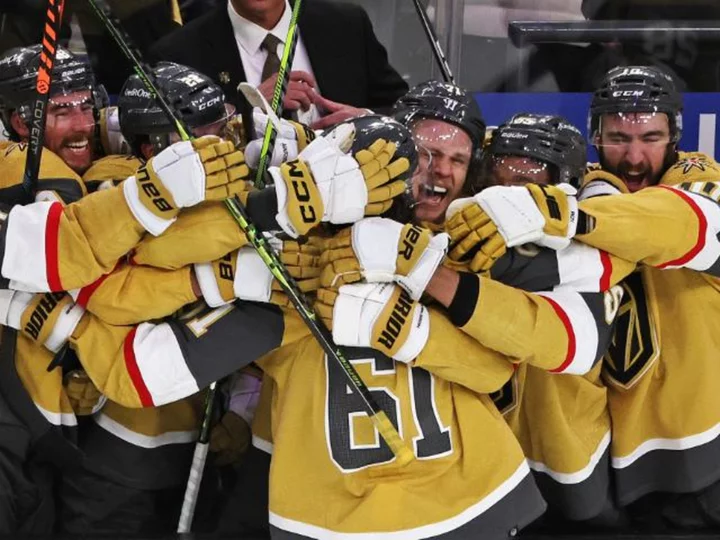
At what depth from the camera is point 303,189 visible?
1.78m

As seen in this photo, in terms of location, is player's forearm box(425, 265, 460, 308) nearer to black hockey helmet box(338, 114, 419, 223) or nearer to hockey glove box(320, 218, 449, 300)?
hockey glove box(320, 218, 449, 300)

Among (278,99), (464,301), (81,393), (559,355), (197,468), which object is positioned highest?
(278,99)

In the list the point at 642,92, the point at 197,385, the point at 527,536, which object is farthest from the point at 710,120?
the point at 197,385

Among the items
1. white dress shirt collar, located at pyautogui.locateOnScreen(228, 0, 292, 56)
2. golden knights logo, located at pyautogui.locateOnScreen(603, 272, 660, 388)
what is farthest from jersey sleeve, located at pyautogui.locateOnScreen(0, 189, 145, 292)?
white dress shirt collar, located at pyautogui.locateOnScreen(228, 0, 292, 56)

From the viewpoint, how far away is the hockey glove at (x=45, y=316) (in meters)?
1.94

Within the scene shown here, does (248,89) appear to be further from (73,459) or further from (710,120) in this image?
(710,120)

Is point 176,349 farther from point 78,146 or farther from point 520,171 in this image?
point 520,171

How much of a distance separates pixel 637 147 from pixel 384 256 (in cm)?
77

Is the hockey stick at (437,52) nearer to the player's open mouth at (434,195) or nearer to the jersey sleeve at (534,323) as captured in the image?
A: the player's open mouth at (434,195)

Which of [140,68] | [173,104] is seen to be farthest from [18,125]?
A: [140,68]

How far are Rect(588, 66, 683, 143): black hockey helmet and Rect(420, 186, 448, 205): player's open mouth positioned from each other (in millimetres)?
470

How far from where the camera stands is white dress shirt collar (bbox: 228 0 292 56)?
2.83 meters

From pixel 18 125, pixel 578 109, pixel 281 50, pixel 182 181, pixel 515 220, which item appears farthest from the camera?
pixel 578 109

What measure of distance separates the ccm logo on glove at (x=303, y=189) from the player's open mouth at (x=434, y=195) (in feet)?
1.05
